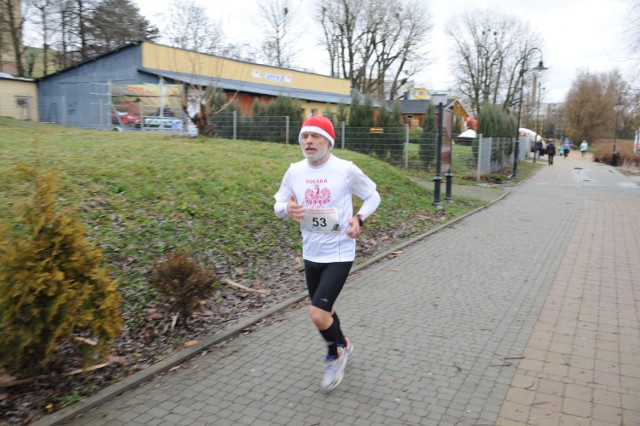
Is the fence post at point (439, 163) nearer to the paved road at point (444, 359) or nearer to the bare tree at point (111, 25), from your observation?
the paved road at point (444, 359)

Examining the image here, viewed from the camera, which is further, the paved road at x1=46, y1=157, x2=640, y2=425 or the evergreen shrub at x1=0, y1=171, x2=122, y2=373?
the paved road at x1=46, y1=157, x2=640, y2=425

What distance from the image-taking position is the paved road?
361cm

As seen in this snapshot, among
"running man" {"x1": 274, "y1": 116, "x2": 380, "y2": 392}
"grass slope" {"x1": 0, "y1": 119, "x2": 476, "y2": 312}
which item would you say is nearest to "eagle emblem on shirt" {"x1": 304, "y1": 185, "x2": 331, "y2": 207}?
"running man" {"x1": 274, "y1": 116, "x2": 380, "y2": 392}

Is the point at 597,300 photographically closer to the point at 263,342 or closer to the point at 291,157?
the point at 263,342

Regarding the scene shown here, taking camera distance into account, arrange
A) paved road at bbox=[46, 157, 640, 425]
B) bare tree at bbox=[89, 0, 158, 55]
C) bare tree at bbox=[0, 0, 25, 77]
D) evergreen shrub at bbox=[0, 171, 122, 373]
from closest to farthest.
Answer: evergreen shrub at bbox=[0, 171, 122, 373]
paved road at bbox=[46, 157, 640, 425]
bare tree at bbox=[0, 0, 25, 77]
bare tree at bbox=[89, 0, 158, 55]

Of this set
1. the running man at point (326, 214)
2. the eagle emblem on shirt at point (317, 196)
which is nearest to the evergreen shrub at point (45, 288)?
the running man at point (326, 214)

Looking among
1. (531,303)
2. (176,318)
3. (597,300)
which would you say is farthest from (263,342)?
(597,300)

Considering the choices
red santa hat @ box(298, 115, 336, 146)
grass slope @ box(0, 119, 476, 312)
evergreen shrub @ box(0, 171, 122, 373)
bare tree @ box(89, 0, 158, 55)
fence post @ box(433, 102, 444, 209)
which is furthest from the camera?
bare tree @ box(89, 0, 158, 55)

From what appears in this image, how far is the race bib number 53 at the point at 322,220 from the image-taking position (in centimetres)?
390

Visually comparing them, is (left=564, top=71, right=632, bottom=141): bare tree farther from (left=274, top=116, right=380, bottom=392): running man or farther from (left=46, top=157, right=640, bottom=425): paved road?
(left=274, top=116, right=380, bottom=392): running man

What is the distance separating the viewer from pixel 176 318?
488 cm

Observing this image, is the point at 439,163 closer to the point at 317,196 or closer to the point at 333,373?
the point at 317,196

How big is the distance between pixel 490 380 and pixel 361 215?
5.58 feet

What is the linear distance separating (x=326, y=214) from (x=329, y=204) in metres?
0.08
